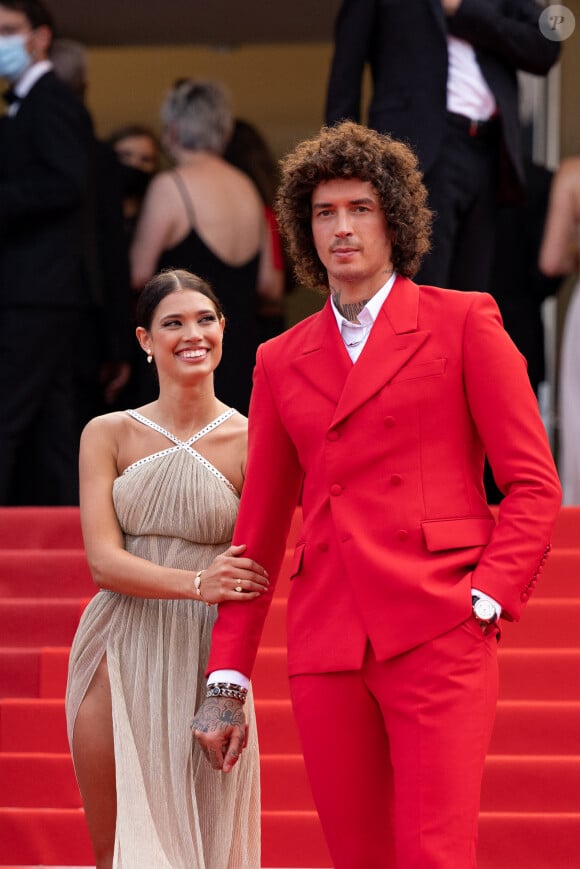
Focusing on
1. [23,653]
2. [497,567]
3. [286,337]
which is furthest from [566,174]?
[497,567]

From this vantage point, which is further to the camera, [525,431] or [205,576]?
[205,576]

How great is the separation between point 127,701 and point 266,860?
1150 millimetres

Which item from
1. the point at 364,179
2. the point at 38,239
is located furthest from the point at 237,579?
the point at 38,239

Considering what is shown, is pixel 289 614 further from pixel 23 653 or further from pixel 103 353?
pixel 103 353

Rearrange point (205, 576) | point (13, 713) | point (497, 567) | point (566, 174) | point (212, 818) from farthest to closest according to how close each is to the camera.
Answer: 1. point (566, 174)
2. point (13, 713)
3. point (212, 818)
4. point (205, 576)
5. point (497, 567)

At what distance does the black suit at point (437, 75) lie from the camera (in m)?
5.88

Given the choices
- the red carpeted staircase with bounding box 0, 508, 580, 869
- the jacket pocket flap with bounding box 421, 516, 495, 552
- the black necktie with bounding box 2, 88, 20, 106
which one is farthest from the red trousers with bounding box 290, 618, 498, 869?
the black necktie with bounding box 2, 88, 20, 106

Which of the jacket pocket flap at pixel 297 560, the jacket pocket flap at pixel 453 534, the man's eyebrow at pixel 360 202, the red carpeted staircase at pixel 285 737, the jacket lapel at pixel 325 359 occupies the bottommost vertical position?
the red carpeted staircase at pixel 285 737

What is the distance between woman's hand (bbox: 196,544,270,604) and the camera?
3.36m

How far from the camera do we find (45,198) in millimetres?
6684

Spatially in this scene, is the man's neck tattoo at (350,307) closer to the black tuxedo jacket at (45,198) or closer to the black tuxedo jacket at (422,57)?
the black tuxedo jacket at (422,57)

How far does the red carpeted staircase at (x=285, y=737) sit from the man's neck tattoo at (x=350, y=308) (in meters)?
2.04

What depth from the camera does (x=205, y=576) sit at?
349 centimetres
